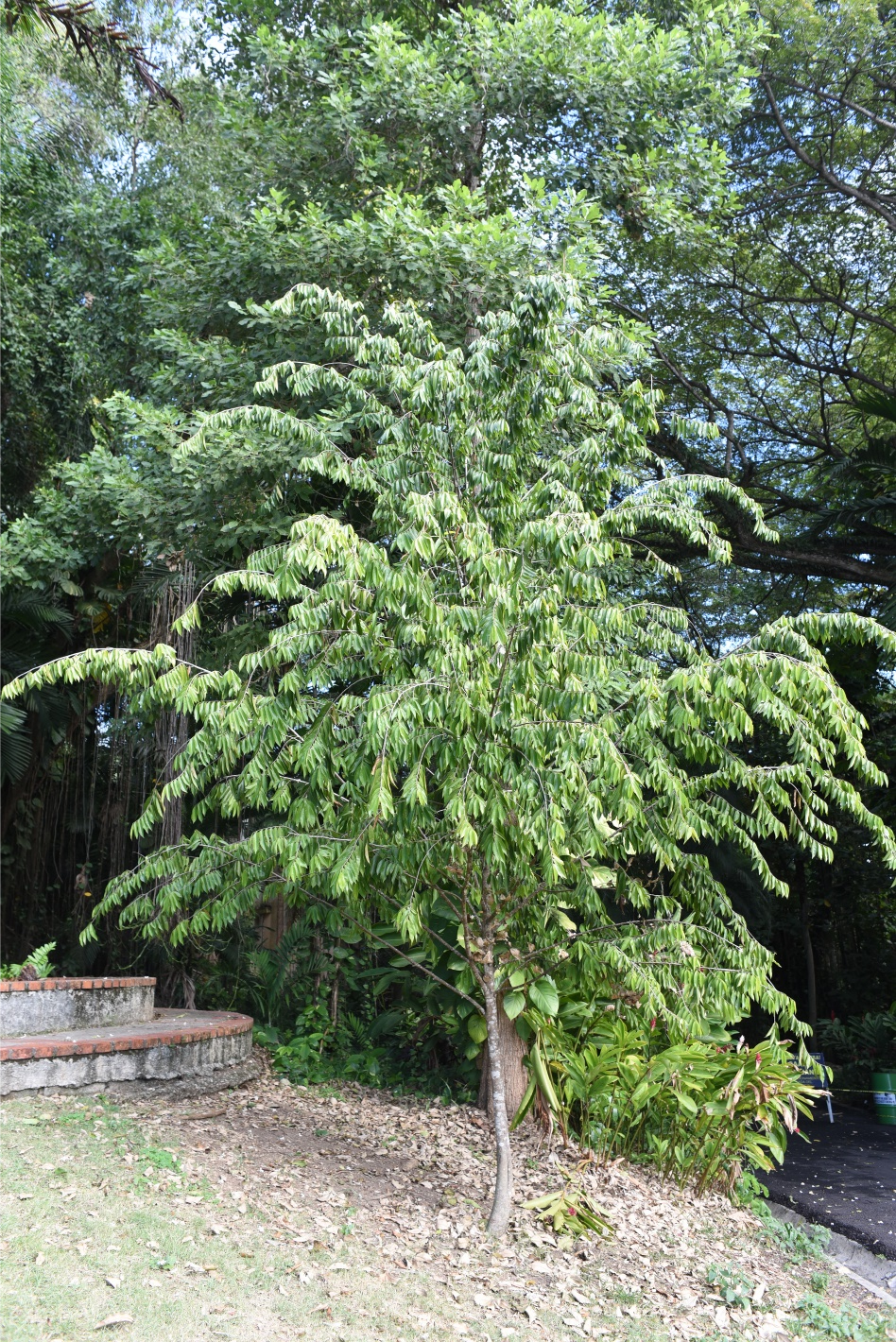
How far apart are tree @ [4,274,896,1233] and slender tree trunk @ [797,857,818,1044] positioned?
27.6ft

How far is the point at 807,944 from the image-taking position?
12594 millimetres

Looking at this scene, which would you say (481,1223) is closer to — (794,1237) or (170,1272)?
(170,1272)

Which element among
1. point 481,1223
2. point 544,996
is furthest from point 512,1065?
point 481,1223

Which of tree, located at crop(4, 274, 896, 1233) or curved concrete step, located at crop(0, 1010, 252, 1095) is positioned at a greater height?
tree, located at crop(4, 274, 896, 1233)

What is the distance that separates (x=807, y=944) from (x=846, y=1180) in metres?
5.52

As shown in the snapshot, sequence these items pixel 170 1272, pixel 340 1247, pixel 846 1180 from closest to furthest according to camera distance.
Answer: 1. pixel 170 1272
2. pixel 340 1247
3. pixel 846 1180

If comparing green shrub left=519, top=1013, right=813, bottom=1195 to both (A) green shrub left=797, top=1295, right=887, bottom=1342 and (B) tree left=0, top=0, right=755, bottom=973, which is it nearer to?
(A) green shrub left=797, top=1295, right=887, bottom=1342

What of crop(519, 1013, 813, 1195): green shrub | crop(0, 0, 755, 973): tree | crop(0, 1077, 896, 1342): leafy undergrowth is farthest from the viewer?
crop(0, 0, 755, 973): tree

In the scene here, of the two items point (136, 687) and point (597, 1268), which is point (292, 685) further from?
point (597, 1268)

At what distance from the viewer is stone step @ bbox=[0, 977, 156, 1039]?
235 inches

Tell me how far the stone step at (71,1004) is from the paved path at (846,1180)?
15.6ft

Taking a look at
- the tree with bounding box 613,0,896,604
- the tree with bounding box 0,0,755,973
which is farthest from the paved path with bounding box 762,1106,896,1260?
the tree with bounding box 0,0,755,973

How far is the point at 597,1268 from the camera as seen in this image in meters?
4.38

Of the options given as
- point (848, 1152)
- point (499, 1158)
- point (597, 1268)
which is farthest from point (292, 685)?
point (848, 1152)
